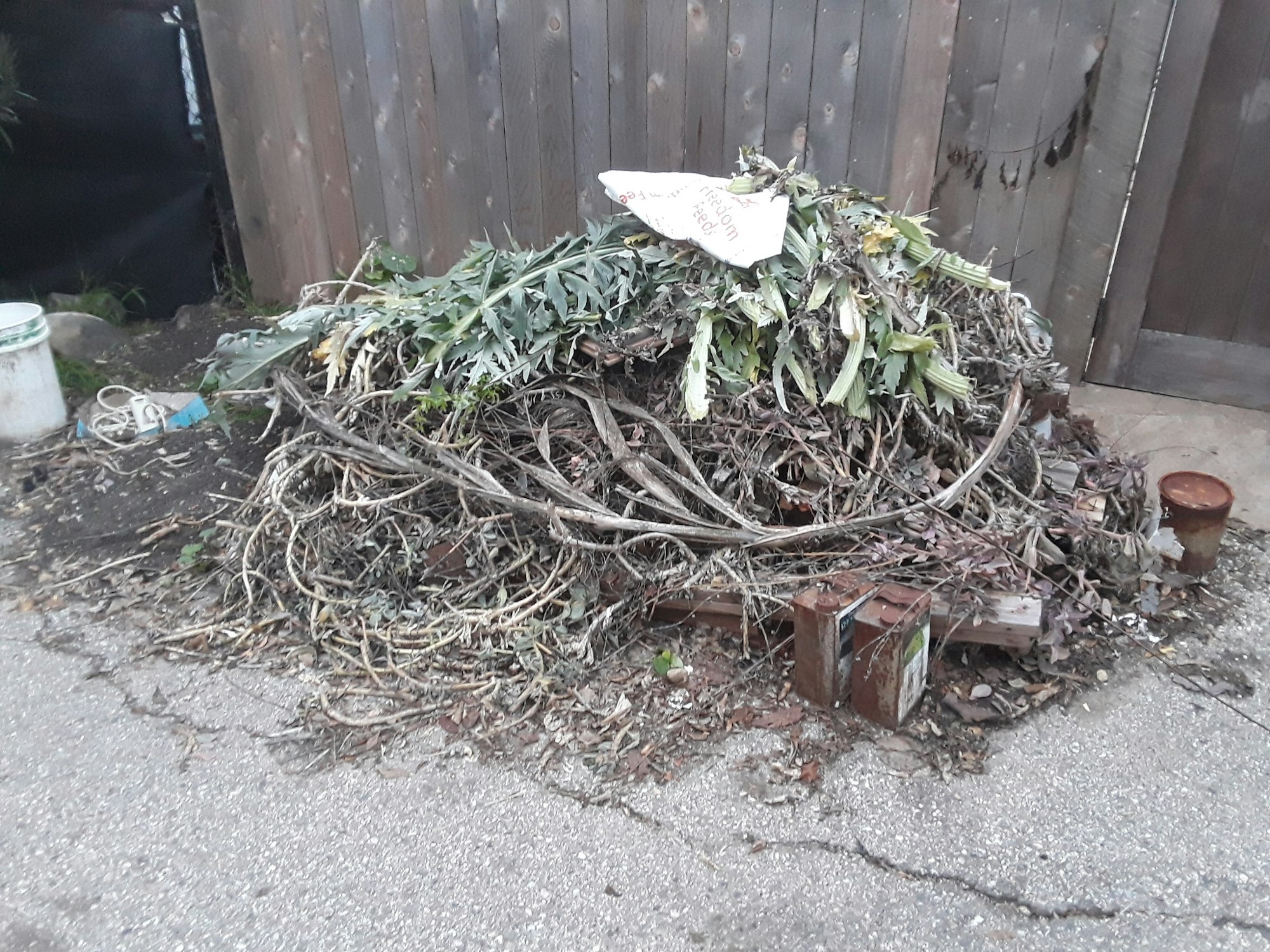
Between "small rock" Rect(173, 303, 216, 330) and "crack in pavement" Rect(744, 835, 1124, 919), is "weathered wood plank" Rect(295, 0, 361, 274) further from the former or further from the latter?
"crack in pavement" Rect(744, 835, 1124, 919)

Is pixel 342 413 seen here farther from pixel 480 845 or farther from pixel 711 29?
pixel 711 29

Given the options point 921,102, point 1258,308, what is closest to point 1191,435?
point 1258,308

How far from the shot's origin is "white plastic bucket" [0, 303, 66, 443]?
168 inches

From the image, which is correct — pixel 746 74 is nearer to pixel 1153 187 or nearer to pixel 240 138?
pixel 1153 187

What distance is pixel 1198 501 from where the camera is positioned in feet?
10.8

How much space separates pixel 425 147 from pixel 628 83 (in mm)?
1199

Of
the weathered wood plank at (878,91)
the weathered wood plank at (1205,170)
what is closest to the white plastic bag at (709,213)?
the weathered wood plank at (878,91)

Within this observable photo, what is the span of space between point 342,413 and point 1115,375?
3.41 meters

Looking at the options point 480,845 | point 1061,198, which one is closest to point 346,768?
point 480,845

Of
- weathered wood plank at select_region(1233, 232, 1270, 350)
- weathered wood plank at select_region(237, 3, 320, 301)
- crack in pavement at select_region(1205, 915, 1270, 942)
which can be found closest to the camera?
crack in pavement at select_region(1205, 915, 1270, 942)

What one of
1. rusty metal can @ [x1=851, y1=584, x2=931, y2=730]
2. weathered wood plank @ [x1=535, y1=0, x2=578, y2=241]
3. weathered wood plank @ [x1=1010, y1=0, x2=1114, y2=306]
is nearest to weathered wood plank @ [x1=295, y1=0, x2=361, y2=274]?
weathered wood plank @ [x1=535, y1=0, x2=578, y2=241]

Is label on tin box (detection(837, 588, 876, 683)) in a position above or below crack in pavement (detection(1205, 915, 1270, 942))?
above

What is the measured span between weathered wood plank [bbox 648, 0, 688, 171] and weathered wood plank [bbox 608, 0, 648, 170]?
3 cm

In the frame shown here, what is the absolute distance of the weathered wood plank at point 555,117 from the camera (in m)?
4.52
